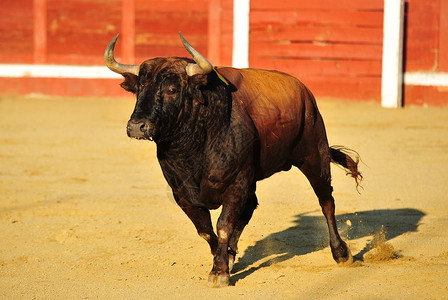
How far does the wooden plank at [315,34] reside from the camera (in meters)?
12.9

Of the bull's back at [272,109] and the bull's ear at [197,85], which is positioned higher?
the bull's ear at [197,85]

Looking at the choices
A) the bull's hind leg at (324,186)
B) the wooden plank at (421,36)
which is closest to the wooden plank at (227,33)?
the wooden plank at (421,36)

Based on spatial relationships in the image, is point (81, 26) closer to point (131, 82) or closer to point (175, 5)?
point (175, 5)

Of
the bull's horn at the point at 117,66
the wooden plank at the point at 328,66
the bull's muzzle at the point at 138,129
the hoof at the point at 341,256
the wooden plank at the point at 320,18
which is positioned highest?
the wooden plank at the point at 320,18

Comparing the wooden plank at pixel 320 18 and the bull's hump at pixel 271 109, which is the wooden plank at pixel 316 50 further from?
the bull's hump at pixel 271 109

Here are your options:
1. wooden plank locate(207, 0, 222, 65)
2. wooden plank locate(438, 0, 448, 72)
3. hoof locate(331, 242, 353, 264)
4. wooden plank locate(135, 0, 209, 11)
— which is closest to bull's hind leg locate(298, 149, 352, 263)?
hoof locate(331, 242, 353, 264)

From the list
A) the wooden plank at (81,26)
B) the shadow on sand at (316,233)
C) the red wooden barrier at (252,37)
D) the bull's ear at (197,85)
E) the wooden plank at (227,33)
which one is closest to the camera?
the bull's ear at (197,85)

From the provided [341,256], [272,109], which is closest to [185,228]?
[341,256]

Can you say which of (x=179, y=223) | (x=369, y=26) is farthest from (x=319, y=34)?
(x=179, y=223)

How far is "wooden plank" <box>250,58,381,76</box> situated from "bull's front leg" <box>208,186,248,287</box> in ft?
29.1

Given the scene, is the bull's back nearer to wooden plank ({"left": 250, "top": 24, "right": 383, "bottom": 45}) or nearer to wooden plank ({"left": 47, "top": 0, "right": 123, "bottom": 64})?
wooden plank ({"left": 250, "top": 24, "right": 383, "bottom": 45})

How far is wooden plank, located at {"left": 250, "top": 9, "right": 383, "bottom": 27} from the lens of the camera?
12.8 m

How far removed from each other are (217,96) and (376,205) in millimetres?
2780

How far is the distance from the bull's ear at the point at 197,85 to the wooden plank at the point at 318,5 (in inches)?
355
